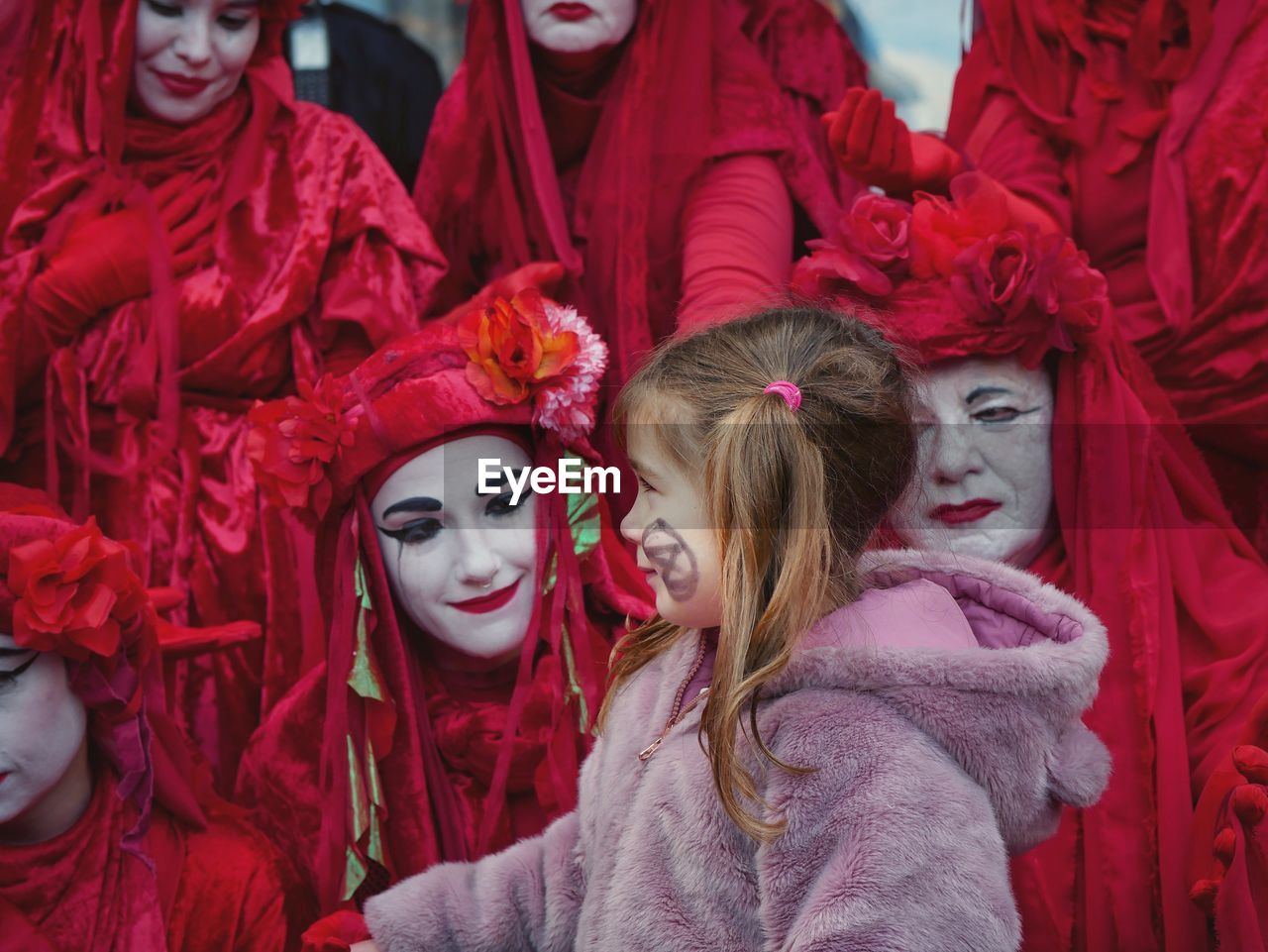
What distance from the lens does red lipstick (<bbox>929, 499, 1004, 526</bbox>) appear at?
169 centimetres

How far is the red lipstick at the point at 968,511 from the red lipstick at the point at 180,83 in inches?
45.3

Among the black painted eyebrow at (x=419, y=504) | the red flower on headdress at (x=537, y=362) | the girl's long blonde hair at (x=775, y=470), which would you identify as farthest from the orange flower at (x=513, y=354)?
the girl's long blonde hair at (x=775, y=470)

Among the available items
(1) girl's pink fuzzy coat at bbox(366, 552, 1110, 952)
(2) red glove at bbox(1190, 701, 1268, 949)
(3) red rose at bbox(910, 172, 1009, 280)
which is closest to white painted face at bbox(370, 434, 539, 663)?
(1) girl's pink fuzzy coat at bbox(366, 552, 1110, 952)

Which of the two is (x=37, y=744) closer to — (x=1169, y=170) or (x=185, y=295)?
(x=185, y=295)

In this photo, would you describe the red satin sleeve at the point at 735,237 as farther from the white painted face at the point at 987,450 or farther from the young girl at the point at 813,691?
the young girl at the point at 813,691

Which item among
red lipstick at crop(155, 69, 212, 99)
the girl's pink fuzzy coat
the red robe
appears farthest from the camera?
red lipstick at crop(155, 69, 212, 99)

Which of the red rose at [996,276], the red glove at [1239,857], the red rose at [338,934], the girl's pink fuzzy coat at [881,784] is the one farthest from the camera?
the red rose at [996,276]

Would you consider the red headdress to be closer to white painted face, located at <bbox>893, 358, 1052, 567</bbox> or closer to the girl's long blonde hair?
the girl's long blonde hair

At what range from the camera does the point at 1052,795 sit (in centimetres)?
108

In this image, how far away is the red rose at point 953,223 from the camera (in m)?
1.67

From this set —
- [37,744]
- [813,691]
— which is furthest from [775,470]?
[37,744]

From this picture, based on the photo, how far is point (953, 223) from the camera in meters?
1.70

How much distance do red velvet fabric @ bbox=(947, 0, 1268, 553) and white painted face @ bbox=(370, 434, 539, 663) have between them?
0.85 metres

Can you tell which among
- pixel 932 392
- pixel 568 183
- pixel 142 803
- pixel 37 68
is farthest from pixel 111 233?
pixel 932 392
